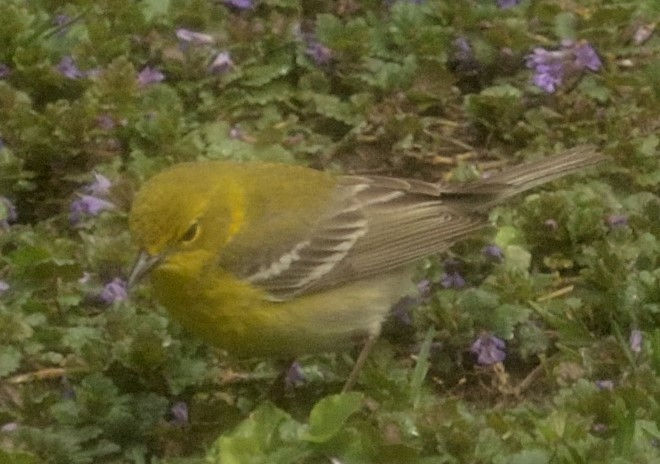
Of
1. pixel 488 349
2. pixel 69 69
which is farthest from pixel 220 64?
pixel 488 349

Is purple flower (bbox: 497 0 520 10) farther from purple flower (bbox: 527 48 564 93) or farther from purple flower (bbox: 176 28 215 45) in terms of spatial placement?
purple flower (bbox: 176 28 215 45)

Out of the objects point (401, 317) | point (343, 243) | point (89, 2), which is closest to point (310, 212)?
point (343, 243)

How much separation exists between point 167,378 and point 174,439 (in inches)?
9.0

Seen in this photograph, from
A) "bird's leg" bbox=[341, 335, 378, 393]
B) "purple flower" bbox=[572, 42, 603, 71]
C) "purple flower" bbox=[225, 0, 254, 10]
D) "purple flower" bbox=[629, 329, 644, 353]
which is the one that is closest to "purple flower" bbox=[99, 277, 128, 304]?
"bird's leg" bbox=[341, 335, 378, 393]

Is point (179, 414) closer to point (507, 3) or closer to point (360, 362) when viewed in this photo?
point (360, 362)

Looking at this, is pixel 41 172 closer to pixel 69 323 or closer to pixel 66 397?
pixel 69 323

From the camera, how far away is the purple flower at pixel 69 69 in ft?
20.0

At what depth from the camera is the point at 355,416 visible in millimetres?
4535

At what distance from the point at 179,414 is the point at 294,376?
1.50 ft

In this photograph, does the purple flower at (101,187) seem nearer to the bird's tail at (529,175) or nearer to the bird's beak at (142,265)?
the bird's beak at (142,265)

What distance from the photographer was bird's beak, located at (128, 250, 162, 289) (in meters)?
4.43

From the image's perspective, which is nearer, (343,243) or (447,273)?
(343,243)

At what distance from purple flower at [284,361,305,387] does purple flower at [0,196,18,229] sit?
1.31 metres

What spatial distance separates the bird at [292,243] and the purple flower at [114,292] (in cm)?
48
